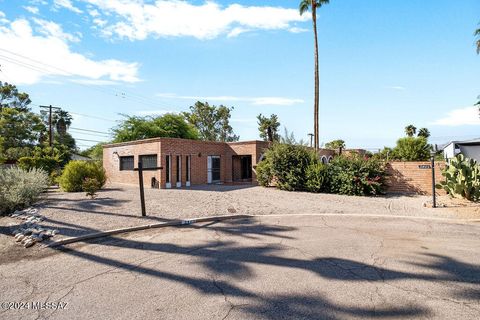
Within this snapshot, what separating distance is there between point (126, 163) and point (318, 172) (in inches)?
552

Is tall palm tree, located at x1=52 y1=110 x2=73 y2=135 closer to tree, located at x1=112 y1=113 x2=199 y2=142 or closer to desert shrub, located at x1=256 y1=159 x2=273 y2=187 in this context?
tree, located at x1=112 y1=113 x2=199 y2=142

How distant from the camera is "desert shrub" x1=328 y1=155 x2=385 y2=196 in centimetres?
1420

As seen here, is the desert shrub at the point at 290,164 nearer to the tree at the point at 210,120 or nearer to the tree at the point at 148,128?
the tree at the point at 148,128

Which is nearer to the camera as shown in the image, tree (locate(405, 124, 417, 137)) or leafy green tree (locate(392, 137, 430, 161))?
leafy green tree (locate(392, 137, 430, 161))

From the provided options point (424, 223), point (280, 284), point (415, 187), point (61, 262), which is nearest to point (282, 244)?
point (280, 284)

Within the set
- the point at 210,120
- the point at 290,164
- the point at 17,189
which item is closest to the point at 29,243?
the point at 17,189

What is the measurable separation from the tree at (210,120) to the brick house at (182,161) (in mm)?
25832

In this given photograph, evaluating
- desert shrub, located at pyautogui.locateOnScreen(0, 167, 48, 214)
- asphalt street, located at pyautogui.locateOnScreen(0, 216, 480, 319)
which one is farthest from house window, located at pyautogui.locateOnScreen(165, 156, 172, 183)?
asphalt street, located at pyautogui.locateOnScreen(0, 216, 480, 319)

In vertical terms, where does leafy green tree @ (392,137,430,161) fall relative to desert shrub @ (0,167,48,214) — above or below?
above

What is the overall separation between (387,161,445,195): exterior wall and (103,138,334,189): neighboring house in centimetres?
794

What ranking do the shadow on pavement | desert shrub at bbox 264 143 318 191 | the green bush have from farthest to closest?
desert shrub at bbox 264 143 318 191, the green bush, the shadow on pavement

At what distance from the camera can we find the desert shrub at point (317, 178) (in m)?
15.3

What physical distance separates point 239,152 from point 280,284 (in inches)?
713

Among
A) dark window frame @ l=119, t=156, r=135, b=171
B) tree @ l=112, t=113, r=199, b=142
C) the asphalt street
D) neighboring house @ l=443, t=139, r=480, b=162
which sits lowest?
the asphalt street
